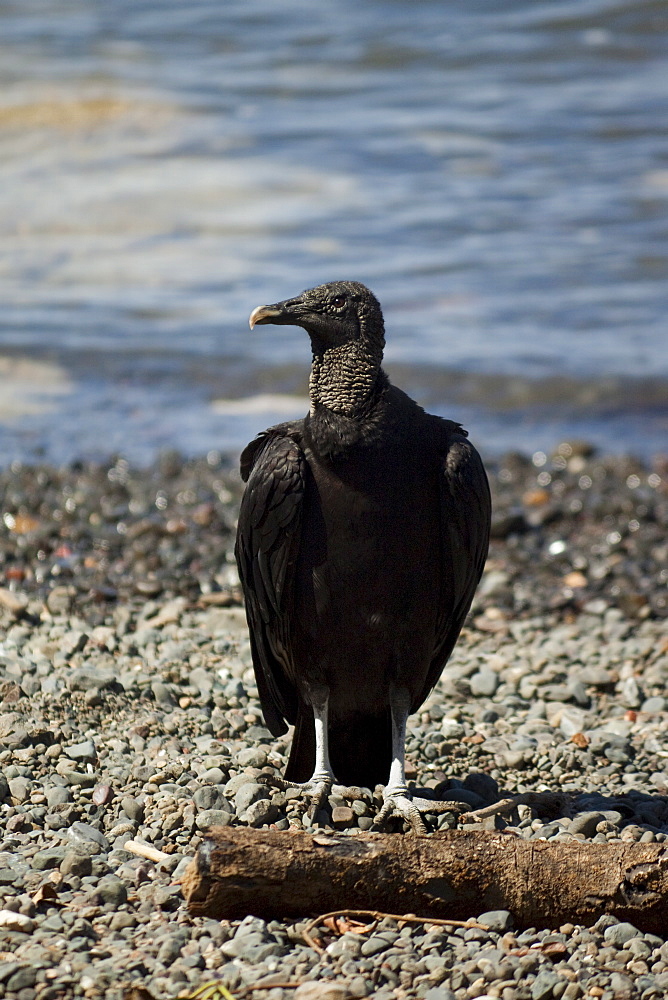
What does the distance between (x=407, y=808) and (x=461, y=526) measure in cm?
77

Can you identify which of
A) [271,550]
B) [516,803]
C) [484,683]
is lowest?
[484,683]

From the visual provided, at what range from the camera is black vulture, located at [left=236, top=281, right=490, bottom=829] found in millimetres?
3123

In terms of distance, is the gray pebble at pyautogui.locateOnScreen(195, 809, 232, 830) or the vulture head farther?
the vulture head

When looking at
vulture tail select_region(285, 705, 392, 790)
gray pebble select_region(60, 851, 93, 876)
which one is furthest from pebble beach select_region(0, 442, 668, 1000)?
vulture tail select_region(285, 705, 392, 790)

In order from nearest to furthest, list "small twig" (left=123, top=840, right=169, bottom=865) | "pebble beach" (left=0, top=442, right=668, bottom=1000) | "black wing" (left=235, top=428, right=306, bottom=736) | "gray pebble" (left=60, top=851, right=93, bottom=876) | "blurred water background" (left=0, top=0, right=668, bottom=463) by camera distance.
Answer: "pebble beach" (left=0, top=442, right=668, bottom=1000) < "gray pebble" (left=60, top=851, right=93, bottom=876) < "small twig" (left=123, top=840, right=169, bottom=865) < "black wing" (left=235, top=428, right=306, bottom=736) < "blurred water background" (left=0, top=0, right=668, bottom=463)

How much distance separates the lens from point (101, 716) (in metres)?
3.71

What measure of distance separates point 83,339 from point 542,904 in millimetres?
7592

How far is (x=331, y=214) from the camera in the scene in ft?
38.9

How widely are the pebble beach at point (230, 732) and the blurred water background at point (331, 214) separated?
154 cm

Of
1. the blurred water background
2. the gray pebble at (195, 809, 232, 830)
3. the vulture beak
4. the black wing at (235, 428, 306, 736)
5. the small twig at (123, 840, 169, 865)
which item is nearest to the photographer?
the small twig at (123, 840, 169, 865)

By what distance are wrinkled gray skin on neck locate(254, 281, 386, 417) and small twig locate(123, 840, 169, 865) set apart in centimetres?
123

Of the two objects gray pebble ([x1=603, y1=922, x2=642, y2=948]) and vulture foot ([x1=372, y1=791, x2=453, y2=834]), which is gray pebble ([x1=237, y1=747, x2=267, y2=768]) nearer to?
vulture foot ([x1=372, y1=791, x2=453, y2=834])

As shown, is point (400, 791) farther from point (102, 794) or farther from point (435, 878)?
point (102, 794)

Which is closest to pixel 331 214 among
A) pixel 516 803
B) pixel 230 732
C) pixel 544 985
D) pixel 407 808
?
pixel 230 732
